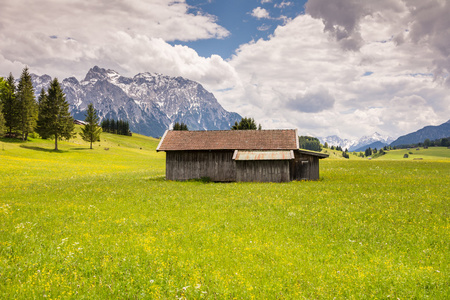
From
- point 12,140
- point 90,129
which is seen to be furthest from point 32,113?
point 90,129

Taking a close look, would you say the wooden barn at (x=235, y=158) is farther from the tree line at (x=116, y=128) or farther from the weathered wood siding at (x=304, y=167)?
the tree line at (x=116, y=128)

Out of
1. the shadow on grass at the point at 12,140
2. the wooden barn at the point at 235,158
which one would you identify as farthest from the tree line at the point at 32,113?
the wooden barn at the point at 235,158

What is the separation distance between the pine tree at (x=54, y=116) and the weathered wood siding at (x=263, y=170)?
187 feet

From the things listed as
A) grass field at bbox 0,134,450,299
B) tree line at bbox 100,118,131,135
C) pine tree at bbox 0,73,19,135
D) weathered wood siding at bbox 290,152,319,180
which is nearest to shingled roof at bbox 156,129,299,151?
weathered wood siding at bbox 290,152,319,180

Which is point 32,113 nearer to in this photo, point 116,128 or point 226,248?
point 226,248

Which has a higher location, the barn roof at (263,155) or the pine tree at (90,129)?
the pine tree at (90,129)

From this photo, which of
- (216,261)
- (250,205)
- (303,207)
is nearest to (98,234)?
(216,261)

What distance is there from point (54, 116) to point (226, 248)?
73.4 meters

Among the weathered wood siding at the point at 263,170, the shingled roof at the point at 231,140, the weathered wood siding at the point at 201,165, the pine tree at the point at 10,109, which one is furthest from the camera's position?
the pine tree at the point at 10,109

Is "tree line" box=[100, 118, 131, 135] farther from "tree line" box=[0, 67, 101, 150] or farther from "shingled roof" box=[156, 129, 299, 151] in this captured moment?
"shingled roof" box=[156, 129, 299, 151]

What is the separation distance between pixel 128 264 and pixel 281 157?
83.1 feet

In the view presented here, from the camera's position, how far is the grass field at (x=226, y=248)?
8.25 meters

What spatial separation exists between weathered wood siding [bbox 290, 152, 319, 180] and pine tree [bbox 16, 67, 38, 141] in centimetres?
7082

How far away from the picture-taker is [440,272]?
30.2 feet
